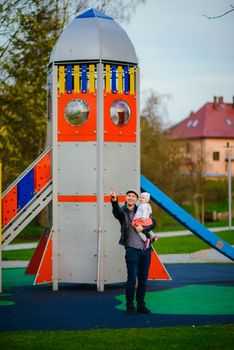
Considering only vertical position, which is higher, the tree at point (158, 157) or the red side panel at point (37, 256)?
the tree at point (158, 157)

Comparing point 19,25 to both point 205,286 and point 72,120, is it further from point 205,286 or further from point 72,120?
point 205,286

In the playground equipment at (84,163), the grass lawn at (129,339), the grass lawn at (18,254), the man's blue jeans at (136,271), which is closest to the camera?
the grass lawn at (129,339)

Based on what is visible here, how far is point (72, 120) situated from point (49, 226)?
2331 mm

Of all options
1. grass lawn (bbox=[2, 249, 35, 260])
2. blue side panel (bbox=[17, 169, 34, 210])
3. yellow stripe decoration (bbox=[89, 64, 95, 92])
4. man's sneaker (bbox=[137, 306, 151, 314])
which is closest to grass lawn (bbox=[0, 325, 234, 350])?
man's sneaker (bbox=[137, 306, 151, 314])

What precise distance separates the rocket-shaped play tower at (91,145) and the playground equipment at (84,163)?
2 centimetres

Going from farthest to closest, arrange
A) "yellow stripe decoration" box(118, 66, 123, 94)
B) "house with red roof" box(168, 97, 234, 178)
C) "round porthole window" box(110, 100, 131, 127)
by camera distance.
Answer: "house with red roof" box(168, 97, 234, 178)
"yellow stripe decoration" box(118, 66, 123, 94)
"round porthole window" box(110, 100, 131, 127)

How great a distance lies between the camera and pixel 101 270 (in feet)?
45.4

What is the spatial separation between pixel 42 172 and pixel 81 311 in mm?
3679

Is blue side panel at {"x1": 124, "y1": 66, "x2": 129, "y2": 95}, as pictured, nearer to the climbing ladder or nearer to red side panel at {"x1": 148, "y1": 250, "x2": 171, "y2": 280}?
the climbing ladder

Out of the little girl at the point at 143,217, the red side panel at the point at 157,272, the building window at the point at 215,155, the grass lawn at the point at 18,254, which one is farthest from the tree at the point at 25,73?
the building window at the point at 215,155

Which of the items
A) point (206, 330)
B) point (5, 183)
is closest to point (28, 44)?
point (5, 183)

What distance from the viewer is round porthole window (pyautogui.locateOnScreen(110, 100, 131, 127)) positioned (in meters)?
14.4

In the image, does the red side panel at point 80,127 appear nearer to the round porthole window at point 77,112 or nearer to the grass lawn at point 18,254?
the round porthole window at point 77,112

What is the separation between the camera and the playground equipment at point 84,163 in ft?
45.9
